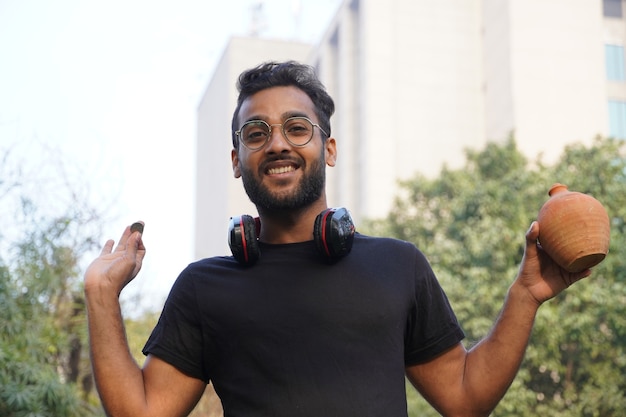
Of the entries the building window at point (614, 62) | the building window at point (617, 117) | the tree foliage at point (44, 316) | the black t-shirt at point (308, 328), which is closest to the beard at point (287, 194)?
the black t-shirt at point (308, 328)

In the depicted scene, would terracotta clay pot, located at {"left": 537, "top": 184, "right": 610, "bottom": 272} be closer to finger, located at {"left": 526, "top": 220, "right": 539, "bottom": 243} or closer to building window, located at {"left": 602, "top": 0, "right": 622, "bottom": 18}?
finger, located at {"left": 526, "top": 220, "right": 539, "bottom": 243}

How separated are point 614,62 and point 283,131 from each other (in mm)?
40781

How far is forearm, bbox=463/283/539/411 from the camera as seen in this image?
2.09m

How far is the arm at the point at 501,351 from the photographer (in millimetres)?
2084

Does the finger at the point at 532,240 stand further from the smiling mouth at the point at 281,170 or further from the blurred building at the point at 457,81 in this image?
the blurred building at the point at 457,81

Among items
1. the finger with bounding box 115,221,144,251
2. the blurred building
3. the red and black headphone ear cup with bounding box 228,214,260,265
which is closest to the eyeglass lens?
the red and black headphone ear cup with bounding box 228,214,260,265

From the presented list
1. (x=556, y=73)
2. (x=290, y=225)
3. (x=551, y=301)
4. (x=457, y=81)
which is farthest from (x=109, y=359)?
(x=457, y=81)

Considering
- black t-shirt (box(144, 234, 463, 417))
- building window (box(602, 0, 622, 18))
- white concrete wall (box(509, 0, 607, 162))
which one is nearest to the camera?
black t-shirt (box(144, 234, 463, 417))

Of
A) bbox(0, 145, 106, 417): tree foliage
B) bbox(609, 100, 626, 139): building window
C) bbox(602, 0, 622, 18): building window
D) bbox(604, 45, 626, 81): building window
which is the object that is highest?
bbox(602, 0, 622, 18): building window

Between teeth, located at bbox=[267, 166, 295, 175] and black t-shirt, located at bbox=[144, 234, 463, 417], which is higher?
teeth, located at bbox=[267, 166, 295, 175]

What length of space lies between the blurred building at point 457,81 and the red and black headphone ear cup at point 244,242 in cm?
3522

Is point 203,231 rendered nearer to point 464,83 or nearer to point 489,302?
point 464,83

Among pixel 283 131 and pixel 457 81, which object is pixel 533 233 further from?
pixel 457 81

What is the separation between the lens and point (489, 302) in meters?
14.1
